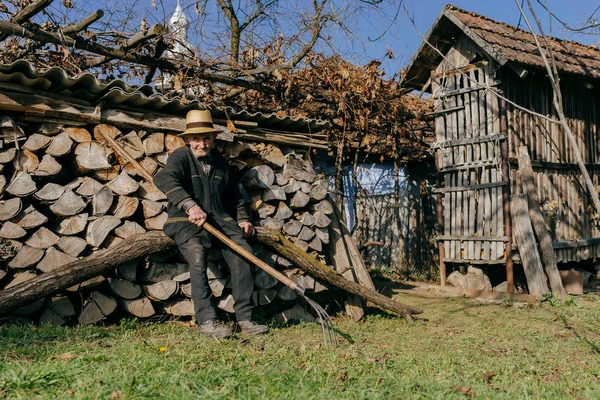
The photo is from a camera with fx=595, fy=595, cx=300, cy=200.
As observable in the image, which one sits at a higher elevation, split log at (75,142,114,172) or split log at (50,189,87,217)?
split log at (75,142,114,172)

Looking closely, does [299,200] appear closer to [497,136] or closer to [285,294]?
[285,294]

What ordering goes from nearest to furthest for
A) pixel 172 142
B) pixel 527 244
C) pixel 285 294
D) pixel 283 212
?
pixel 172 142 → pixel 285 294 → pixel 283 212 → pixel 527 244

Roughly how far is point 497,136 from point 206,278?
517cm

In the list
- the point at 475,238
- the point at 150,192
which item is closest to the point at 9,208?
the point at 150,192

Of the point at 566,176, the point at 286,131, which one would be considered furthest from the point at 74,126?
the point at 566,176

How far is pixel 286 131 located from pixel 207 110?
139 centimetres

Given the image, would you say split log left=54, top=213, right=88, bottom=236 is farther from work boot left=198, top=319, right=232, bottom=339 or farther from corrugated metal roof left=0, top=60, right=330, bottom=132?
work boot left=198, top=319, right=232, bottom=339

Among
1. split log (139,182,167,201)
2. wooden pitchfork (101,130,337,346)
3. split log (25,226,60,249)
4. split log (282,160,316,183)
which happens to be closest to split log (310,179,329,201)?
split log (282,160,316,183)

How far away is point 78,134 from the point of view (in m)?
5.74

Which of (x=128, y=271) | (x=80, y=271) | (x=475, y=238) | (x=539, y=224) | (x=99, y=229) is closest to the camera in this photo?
(x=80, y=271)

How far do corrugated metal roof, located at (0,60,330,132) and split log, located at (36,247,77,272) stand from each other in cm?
151

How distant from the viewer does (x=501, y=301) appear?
805 cm

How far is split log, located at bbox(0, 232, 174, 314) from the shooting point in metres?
4.95

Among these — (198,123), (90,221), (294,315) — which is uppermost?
(198,123)
